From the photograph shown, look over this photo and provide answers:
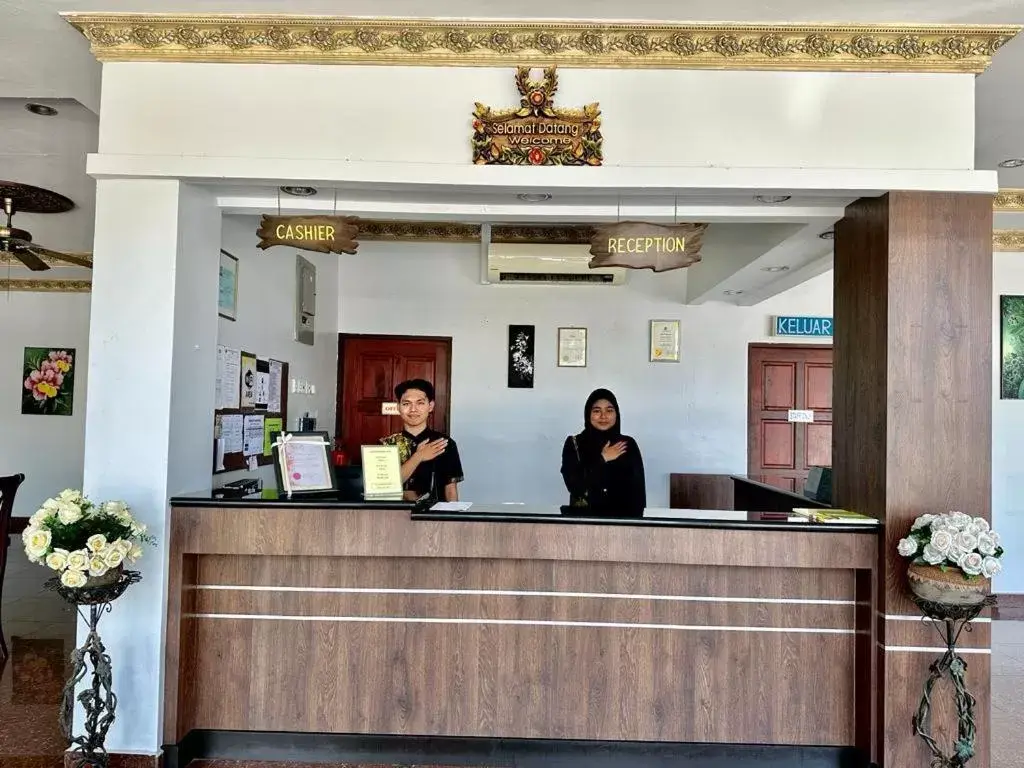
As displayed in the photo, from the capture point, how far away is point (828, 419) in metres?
6.25

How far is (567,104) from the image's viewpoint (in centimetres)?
292

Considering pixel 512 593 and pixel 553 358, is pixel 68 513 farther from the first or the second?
pixel 553 358

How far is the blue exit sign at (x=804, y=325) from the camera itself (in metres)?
6.16

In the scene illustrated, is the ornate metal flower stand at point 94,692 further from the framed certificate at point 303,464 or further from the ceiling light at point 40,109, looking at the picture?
the ceiling light at point 40,109

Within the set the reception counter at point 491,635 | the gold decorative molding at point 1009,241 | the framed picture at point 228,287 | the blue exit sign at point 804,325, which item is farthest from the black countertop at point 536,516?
the gold decorative molding at point 1009,241

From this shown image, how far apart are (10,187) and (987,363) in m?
5.10

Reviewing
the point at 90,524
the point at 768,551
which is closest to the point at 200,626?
the point at 90,524

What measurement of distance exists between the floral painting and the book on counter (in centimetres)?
835

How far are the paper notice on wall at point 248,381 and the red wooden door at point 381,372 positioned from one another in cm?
218

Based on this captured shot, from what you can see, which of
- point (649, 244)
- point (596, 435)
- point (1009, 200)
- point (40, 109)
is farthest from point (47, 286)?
point (1009, 200)

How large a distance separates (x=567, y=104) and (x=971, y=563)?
2396 millimetres

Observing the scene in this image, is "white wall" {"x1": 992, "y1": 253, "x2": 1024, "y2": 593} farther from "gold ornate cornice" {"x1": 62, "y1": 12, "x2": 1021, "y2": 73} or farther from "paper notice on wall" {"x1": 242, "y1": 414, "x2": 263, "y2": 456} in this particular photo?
"paper notice on wall" {"x1": 242, "y1": 414, "x2": 263, "y2": 456}

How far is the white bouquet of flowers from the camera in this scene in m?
2.52

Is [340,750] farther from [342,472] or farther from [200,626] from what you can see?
[342,472]
